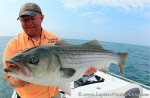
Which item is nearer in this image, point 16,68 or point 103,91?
point 16,68

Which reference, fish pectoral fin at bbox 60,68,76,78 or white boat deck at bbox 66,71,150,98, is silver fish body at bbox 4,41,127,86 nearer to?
fish pectoral fin at bbox 60,68,76,78

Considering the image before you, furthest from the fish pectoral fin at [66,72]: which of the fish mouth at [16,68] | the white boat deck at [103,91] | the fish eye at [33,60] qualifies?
the white boat deck at [103,91]

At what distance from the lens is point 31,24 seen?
3912mm

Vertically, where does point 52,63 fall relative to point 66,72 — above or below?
above

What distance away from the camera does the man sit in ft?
12.6

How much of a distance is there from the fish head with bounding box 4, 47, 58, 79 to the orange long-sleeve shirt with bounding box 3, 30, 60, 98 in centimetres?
117

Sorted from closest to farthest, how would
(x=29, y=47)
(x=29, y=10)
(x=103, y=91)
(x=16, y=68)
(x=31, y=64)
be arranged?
(x=16, y=68) → (x=31, y=64) → (x=29, y=10) → (x=29, y=47) → (x=103, y=91)

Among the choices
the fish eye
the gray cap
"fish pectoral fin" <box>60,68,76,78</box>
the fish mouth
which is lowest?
"fish pectoral fin" <box>60,68,76,78</box>

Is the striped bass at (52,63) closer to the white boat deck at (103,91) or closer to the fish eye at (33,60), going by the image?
the fish eye at (33,60)

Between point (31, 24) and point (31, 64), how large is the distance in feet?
4.38

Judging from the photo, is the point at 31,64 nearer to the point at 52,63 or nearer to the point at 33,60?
the point at 33,60

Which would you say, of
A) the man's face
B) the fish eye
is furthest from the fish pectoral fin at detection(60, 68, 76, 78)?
the man's face

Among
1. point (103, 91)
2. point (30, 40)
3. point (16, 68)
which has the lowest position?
point (103, 91)

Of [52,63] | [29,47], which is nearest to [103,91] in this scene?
[29,47]
